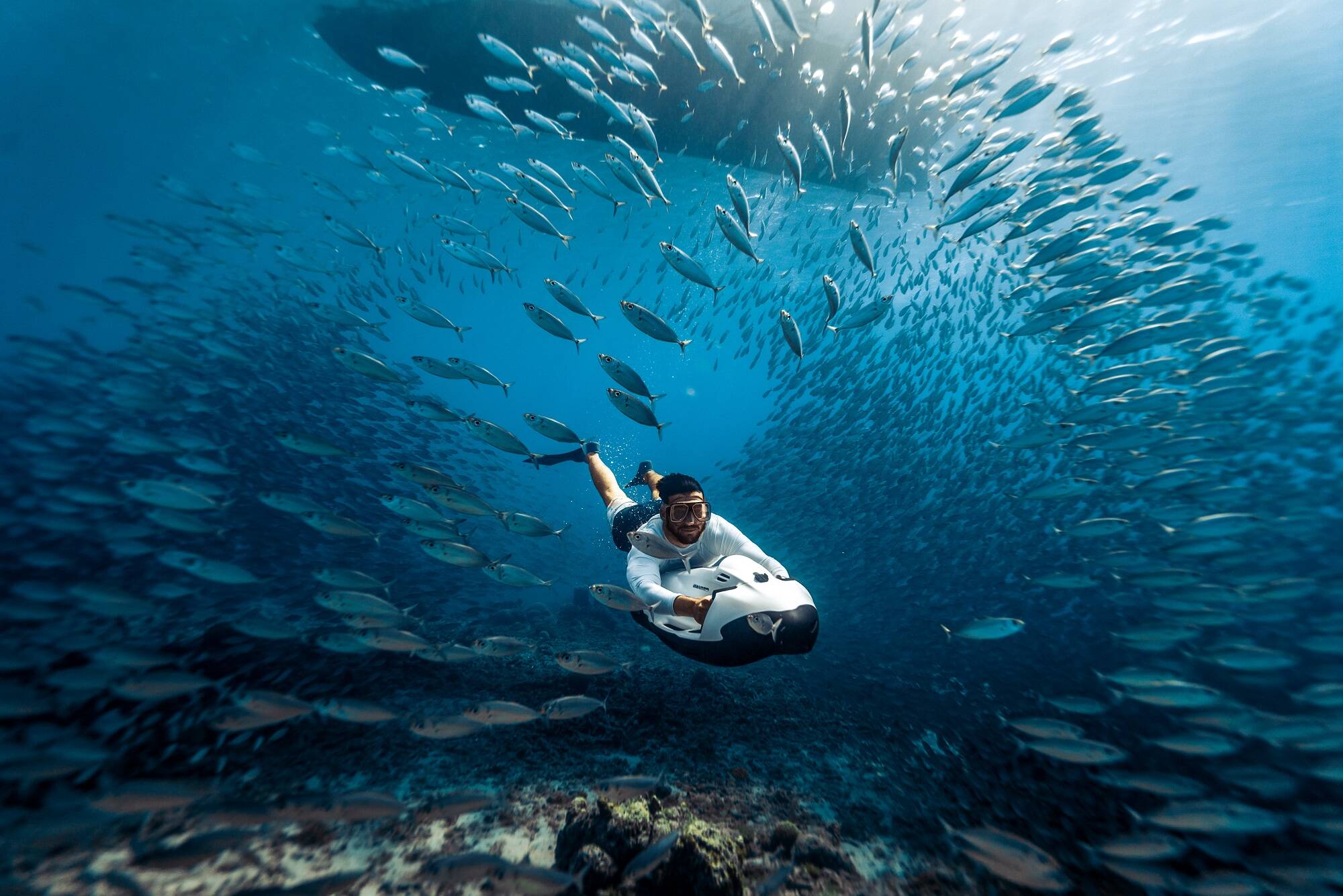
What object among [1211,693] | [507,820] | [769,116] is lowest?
[507,820]

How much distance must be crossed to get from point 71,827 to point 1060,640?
13629mm

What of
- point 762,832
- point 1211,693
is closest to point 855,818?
point 762,832

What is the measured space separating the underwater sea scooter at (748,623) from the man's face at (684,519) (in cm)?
68

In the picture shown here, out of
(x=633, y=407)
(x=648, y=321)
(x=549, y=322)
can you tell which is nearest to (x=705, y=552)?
(x=633, y=407)

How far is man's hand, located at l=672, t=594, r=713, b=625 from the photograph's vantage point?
342 centimetres

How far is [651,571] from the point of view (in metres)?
4.07

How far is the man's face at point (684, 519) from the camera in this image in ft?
14.0

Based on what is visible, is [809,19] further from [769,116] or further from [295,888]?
[295,888]

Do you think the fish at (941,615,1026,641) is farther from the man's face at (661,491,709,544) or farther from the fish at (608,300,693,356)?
the fish at (608,300,693,356)

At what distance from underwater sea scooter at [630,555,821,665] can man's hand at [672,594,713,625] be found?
2.4 inches

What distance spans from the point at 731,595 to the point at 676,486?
1277mm

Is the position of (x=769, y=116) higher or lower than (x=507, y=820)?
higher

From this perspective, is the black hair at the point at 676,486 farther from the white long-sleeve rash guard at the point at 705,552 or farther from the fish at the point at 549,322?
the fish at the point at 549,322

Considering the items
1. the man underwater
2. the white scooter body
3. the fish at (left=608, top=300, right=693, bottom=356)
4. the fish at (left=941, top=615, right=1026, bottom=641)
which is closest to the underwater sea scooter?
the white scooter body
